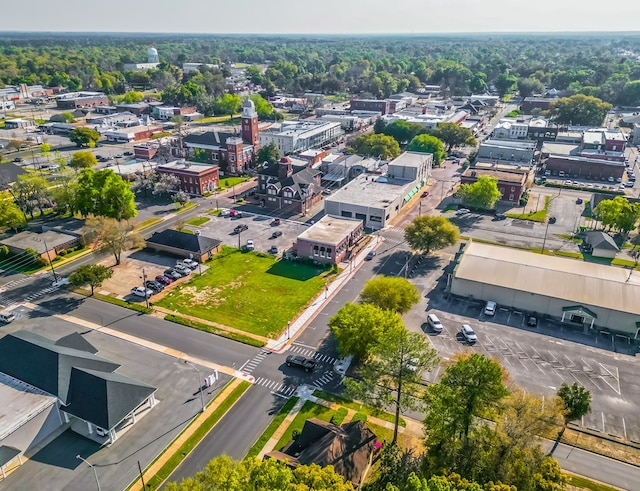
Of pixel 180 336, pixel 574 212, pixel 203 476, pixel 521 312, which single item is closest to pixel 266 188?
pixel 180 336

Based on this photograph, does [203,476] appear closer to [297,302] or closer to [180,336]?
[180,336]

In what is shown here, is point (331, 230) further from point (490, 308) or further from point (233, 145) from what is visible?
point (233, 145)

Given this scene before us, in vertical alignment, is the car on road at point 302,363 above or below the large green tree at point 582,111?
below

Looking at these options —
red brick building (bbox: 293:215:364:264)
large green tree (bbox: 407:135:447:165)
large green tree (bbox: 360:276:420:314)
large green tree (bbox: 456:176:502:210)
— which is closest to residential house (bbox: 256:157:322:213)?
red brick building (bbox: 293:215:364:264)

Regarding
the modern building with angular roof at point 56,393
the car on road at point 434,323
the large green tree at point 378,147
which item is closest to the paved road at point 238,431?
the modern building with angular roof at point 56,393

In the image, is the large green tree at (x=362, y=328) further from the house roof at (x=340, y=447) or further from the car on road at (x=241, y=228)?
the car on road at (x=241, y=228)

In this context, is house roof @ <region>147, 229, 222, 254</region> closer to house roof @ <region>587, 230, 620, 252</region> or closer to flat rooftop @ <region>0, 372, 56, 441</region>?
flat rooftop @ <region>0, 372, 56, 441</region>
